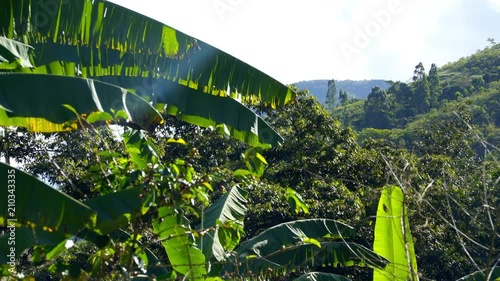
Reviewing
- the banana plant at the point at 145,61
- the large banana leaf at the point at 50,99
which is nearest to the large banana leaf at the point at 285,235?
the banana plant at the point at 145,61

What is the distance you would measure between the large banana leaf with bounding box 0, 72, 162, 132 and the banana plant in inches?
19.4

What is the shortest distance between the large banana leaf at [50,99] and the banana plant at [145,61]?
1.61ft

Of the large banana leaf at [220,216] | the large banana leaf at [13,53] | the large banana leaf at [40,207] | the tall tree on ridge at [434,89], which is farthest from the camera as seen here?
the tall tree on ridge at [434,89]

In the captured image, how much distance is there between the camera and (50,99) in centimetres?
414

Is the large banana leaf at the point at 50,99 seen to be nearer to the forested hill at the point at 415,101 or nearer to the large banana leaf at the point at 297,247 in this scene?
the large banana leaf at the point at 297,247

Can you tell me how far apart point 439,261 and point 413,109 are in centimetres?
4518

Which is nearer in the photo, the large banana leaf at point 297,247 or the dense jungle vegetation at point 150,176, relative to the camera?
the dense jungle vegetation at point 150,176

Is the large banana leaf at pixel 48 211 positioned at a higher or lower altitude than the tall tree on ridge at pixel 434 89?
lower

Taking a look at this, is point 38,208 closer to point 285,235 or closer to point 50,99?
point 50,99

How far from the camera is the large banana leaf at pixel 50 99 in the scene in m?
4.04

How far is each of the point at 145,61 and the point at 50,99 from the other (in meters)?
1.70

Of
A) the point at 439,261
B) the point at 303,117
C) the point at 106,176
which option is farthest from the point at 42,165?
the point at 106,176

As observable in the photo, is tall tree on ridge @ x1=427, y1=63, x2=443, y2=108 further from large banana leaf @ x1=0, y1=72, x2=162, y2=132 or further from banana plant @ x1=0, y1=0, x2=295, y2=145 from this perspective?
large banana leaf @ x1=0, y1=72, x2=162, y2=132

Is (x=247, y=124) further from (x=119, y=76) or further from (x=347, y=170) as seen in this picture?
(x=347, y=170)
